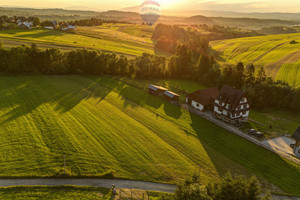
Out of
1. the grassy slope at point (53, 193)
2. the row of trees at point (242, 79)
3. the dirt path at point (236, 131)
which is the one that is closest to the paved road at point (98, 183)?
the grassy slope at point (53, 193)

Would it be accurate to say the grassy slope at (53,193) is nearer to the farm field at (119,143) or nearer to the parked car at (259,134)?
the farm field at (119,143)

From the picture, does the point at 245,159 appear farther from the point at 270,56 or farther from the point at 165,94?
the point at 270,56

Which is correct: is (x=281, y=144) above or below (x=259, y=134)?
below

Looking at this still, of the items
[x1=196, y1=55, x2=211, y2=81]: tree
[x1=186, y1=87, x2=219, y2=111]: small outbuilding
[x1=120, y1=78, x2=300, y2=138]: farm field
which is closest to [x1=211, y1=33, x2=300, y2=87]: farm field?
[x1=120, y1=78, x2=300, y2=138]: farm field

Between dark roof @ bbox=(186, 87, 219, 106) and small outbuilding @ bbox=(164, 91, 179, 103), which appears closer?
dark roof @ bbox=(186, 87, 219, 106)

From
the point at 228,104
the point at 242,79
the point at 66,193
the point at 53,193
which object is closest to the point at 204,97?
the point at 228,104

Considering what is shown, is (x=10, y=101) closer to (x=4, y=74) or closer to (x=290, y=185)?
(x=4, y=74)

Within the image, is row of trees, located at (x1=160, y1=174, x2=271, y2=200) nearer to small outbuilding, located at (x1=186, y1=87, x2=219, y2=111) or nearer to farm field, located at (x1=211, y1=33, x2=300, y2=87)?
small outbuilding, located at (x1=186, y1=87, x2=219, y2=111)
